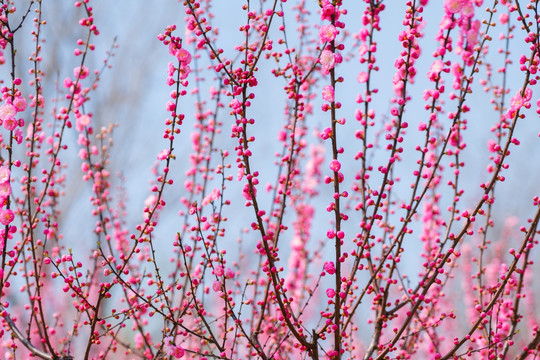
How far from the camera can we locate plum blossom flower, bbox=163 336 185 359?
2461mm

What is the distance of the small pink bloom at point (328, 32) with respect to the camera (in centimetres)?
225

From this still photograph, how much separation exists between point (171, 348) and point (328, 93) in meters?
1.30

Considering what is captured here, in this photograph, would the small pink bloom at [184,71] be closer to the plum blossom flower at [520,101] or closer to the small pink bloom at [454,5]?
the small pink bloom at [454,5]

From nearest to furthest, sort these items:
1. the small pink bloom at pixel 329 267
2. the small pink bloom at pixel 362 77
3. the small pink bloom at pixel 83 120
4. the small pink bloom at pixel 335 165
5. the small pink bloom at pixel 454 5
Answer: the small pink bloom at pixel 335 165, the small pink bloom at pixel 329 267, the small pink bloom at pixel 454 5, the small pink bloom at pixel 362 77, the small pink bloom at pixel 83 120

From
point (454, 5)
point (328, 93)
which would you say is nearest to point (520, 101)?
point (454, 5)

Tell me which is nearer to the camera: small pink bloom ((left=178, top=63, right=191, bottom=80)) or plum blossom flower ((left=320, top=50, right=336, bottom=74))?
plum blossom flower ((left=320, top=50, right=336, bottom=74))

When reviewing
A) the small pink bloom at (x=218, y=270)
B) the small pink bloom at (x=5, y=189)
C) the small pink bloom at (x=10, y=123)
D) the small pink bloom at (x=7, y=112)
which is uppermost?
the small pink bloom at (x=7, y=112)

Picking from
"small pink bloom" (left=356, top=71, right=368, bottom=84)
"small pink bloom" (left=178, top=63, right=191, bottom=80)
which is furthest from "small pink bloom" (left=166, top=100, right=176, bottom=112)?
"small pink bloom" (left=356, top=71, right=368, bottom=84)

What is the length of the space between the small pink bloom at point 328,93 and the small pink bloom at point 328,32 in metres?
0.20

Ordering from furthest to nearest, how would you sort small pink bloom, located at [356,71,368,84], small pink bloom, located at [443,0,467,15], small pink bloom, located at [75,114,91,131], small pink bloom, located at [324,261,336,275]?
small pink bloom, located at [75,114,91,131] → small pink bloom, located at [356,71,368,84] → small pink bloom, located at [443,0,467,15] → small pink bloom, located at [324,261,336,275]

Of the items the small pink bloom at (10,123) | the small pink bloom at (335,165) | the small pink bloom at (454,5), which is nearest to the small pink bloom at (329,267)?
the small pink bloom at (335,165)

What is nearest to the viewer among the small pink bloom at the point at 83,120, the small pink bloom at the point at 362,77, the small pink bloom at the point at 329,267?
the small pink bloom at the point at 329,267

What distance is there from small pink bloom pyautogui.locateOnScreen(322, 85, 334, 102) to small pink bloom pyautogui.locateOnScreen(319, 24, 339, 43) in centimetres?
20

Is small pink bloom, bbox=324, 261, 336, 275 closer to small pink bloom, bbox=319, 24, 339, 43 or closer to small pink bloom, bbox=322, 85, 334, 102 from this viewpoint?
small pink bloom, bbox=322, 85, 334, 102
